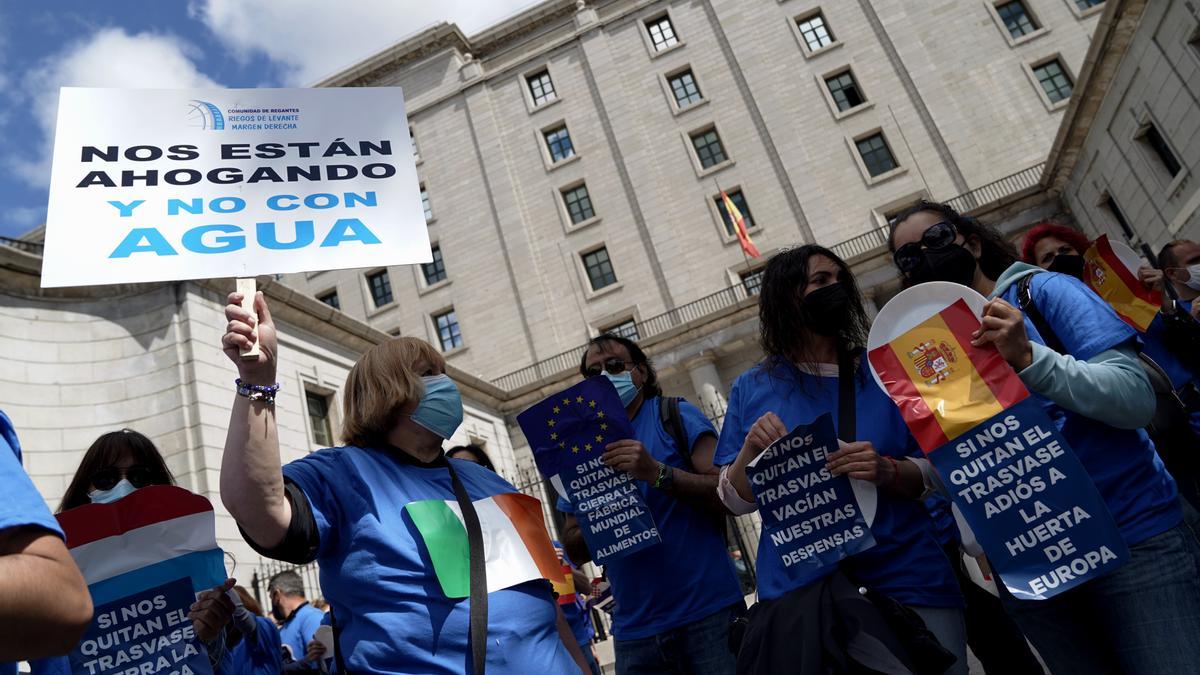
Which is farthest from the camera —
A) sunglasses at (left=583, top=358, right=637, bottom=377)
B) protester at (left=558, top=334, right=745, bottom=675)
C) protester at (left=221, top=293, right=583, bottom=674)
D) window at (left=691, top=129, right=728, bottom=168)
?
window at (left=691, top=129, right=728, bottom=168)

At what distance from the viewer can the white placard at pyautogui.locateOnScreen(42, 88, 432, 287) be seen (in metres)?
2.53

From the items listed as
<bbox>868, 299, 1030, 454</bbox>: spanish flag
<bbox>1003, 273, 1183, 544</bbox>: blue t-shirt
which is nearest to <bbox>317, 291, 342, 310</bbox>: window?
<bbox>868, 299, 1030, 454</bbox>: spanish flag

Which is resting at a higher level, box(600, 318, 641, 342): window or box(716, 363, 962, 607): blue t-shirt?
box(600, 318, 641, 342): window

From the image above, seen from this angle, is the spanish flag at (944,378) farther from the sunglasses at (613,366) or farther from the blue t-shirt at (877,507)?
the sunglasses at (613,366)

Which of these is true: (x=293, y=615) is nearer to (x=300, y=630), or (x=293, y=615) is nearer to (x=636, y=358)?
(x=300, y=630)

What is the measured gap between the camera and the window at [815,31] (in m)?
28.5

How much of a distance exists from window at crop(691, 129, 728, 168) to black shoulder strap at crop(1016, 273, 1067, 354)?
26.7m

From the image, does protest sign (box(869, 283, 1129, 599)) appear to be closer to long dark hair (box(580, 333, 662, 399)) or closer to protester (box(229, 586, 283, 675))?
long dark hair (box(580, 333, 662, 399))

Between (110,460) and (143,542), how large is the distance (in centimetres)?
76

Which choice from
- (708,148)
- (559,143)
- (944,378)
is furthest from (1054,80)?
(944,378)

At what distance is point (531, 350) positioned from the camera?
27.5 metres

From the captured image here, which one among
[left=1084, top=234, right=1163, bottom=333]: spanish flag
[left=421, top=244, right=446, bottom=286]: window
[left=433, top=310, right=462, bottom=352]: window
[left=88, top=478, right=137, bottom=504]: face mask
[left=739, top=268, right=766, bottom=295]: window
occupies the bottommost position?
[left=1084, top=234, right=1163, bottom=333]: spanish flag

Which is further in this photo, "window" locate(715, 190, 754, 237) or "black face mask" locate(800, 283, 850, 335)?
"window" locate(715, 190, 754, 237)

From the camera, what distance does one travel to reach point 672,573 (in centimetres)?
325
